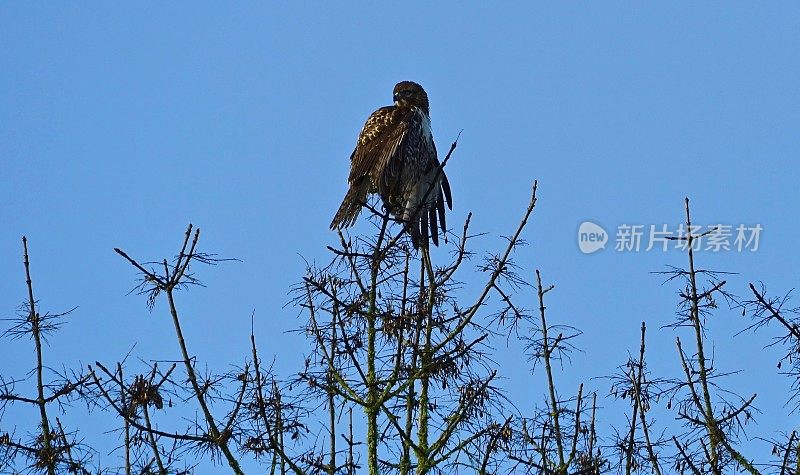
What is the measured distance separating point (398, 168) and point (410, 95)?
1495mm

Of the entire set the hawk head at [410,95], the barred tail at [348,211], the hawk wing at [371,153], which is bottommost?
the barred tail at [348,211]

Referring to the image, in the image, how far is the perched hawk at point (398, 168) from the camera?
1073cm

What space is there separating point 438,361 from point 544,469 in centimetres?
89

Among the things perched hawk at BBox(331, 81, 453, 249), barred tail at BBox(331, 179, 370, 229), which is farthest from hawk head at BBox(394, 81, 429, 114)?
barred tail at BBox(331, 179, 370, 229)

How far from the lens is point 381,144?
11.6 m

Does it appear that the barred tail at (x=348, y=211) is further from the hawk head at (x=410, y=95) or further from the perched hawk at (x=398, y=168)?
the hawk head at (x=410, y=95)

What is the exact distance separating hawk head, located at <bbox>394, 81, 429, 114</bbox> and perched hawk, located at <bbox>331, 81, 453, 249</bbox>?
0.48ft

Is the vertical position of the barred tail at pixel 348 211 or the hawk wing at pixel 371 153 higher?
the hawk wing at pixel 371 153

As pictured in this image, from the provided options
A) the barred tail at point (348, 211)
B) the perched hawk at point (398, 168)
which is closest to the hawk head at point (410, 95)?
the perched hawk at point (398, 168)

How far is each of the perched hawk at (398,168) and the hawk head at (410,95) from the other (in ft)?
0.48

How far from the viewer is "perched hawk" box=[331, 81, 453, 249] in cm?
1073

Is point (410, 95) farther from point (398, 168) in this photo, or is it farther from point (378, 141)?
point (398, 168)

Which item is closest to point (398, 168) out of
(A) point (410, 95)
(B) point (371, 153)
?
(B) point (371, 153)

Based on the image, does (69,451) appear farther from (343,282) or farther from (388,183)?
(388,183)
